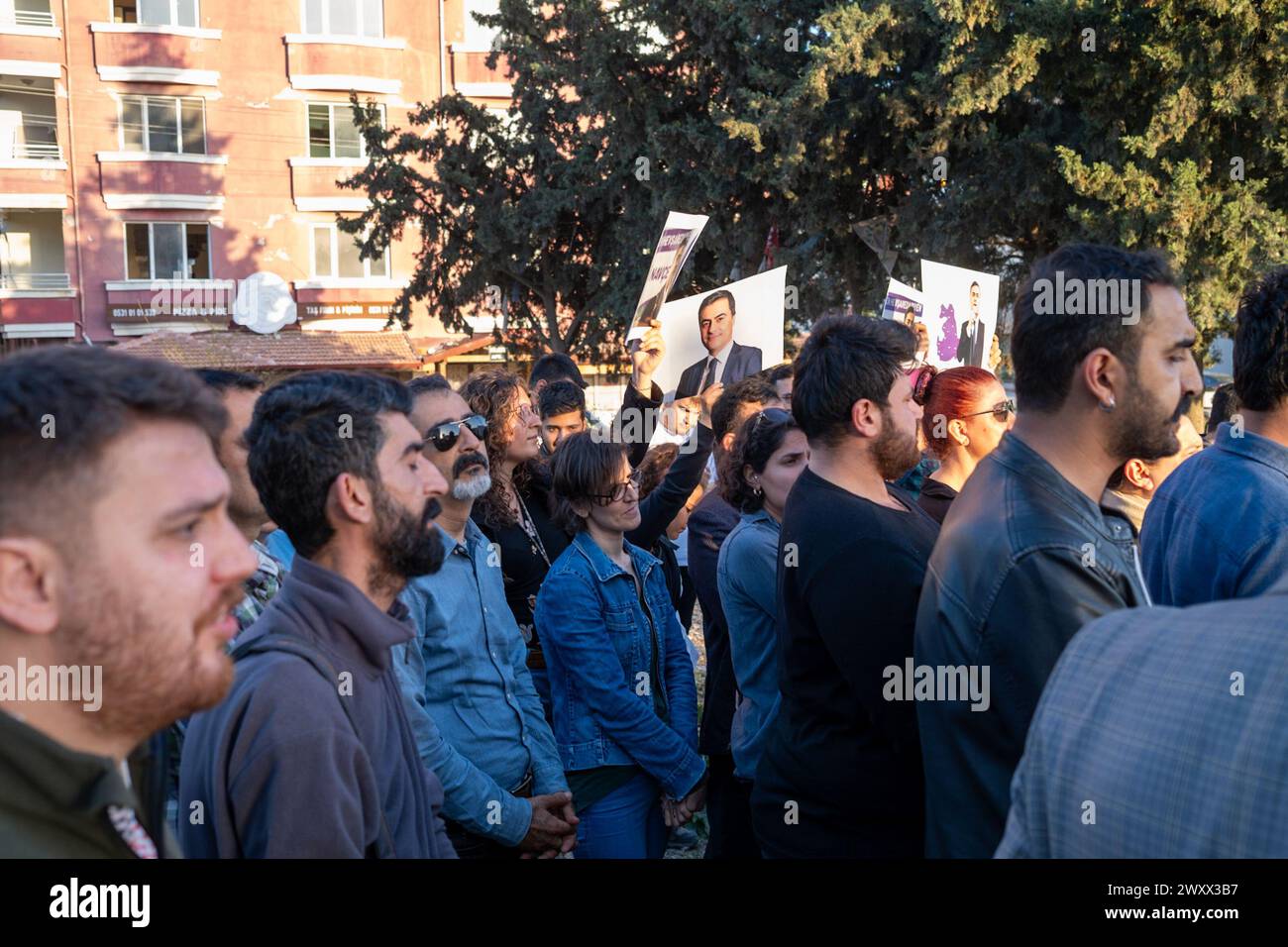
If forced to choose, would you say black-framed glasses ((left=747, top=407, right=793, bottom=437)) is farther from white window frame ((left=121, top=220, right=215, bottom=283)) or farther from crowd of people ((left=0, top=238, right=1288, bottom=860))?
white window frame ((left=121, top=220, right=215, bottom=283))

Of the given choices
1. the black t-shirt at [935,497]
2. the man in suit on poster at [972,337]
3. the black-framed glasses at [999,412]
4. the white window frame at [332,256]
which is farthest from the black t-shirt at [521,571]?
the white window frame at [332,256]

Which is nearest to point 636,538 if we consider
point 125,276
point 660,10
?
point 660,10

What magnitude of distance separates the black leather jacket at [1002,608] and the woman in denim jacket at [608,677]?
175 cm

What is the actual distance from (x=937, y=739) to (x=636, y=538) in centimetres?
260

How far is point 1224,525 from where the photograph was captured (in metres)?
2.88

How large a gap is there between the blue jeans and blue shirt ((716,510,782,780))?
1.73 ft

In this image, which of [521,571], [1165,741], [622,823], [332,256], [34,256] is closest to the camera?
[1165,741]

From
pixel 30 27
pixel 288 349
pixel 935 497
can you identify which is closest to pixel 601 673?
pixel 935 497

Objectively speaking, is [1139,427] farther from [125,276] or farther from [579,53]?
[125,276]

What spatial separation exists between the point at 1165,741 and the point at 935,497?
9.62ft

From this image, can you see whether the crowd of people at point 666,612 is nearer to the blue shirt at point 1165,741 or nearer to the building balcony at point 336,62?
the blue shirt at point 1165,741

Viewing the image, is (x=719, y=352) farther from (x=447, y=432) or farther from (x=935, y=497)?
(x=447, y=432)

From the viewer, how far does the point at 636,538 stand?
15.9 ft

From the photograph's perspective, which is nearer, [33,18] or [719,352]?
[719,352]
